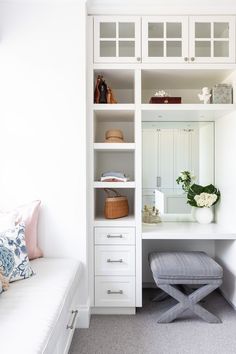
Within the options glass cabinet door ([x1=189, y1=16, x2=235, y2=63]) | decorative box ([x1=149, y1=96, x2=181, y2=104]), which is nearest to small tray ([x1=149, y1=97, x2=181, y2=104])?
decorative box ([x1=149, y1=96, x2=181, y2=104])

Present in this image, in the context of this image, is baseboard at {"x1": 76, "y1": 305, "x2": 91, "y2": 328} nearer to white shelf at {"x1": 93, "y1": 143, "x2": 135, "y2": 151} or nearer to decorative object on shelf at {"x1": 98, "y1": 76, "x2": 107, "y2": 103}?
white shelf at {"x1": 93, "y1": 143, "x2": 135, "y2": 151}

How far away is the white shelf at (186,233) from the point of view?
8.11 feet

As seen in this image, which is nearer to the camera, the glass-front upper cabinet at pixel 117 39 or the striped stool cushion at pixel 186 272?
the striped stool cushion at pixel 186 272

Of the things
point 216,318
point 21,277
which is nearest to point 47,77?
point 21,277

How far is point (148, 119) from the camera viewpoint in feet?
9.50

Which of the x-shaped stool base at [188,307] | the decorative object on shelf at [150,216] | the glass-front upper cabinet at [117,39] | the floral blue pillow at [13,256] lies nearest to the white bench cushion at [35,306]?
the floral blue pillow at [13,256]

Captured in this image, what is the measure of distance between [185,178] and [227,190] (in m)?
0.46

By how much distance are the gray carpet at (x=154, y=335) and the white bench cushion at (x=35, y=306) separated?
489 millimetres

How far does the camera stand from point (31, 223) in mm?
2248

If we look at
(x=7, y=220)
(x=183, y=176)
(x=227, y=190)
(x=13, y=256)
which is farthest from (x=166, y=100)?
(x=13, y=256)

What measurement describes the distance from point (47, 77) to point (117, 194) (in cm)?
125

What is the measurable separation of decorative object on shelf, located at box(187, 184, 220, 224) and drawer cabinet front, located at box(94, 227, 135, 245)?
0.79 m

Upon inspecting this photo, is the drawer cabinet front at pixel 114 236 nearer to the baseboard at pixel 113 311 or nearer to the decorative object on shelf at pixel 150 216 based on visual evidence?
the decorative object on shelf at pixel 150 216

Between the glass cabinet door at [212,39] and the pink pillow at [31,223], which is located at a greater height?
the glass cabinet door at [212,39]
